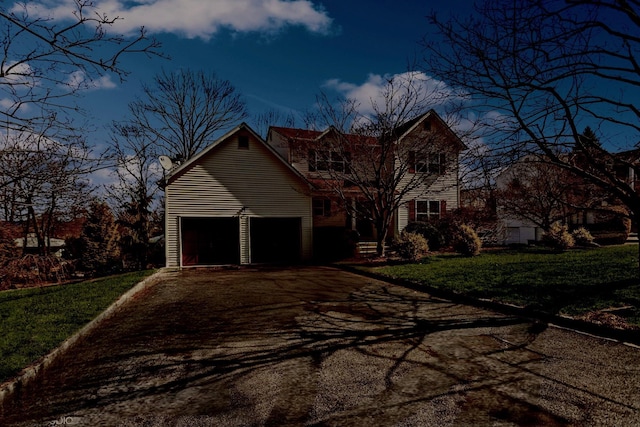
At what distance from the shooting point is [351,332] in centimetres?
663

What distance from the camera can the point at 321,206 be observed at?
23.3 meters

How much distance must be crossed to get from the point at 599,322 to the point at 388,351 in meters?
3.74

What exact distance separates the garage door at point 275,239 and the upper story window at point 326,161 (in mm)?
3373

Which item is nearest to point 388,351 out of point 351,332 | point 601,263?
point 351,332

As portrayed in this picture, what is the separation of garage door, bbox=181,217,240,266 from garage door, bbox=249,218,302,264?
1086 mm

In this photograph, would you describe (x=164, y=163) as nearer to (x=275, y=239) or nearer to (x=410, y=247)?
(x=275, y=239)

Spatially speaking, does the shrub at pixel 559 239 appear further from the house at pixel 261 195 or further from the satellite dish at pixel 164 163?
the satellite dish at pixel 164 163

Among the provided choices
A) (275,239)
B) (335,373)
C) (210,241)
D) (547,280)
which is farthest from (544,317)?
(210,241)

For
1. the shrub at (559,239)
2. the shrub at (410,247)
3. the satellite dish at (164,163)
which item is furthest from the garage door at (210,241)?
the shrub at (559,239)

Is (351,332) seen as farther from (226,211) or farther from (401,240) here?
(226,211)

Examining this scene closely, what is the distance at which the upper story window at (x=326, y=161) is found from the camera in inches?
794

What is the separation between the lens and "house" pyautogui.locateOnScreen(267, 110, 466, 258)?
63.5 feet

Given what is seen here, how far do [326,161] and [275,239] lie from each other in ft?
17.8

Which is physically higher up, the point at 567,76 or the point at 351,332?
the point at 567,76
